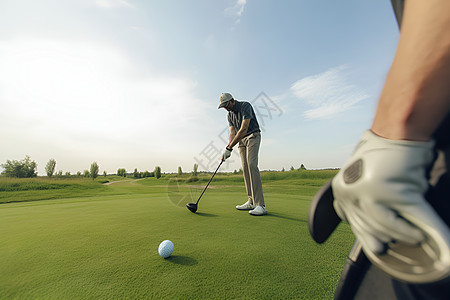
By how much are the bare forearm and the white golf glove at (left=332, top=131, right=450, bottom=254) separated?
0.09 feet

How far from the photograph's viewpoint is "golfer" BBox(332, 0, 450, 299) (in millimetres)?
302

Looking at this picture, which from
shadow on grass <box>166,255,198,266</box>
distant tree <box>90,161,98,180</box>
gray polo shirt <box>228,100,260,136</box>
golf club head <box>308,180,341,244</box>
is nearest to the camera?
golf club head <box>308,180,341,244</box>

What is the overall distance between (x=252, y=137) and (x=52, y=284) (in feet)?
8.32

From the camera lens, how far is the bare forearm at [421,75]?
300 millimetres

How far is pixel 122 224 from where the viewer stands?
2174mm

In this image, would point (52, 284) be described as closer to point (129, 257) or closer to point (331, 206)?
point (129, 257)

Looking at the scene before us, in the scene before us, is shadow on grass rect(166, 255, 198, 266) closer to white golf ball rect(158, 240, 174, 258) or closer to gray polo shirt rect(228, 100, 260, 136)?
white golf ball rect(158, 240, 174, 258)

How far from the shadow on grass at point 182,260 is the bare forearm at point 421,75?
1.23 meters

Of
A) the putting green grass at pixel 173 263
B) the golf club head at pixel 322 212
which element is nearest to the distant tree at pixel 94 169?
the putting green grass at pixel 173 263

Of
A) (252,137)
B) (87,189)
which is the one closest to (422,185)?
(252,137)

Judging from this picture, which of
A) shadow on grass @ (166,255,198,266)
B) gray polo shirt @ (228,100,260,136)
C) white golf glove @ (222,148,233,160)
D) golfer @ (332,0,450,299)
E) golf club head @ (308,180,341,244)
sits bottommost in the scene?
shadow on grass @ (166,255,198,266)

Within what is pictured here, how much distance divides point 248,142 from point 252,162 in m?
0.32

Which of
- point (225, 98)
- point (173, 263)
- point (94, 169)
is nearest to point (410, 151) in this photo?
point (173, 263)

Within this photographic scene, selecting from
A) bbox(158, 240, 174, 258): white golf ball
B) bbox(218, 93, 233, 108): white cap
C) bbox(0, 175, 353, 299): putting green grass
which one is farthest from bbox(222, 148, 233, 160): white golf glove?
bbox(158, 240, 174, 258): white golf ball
